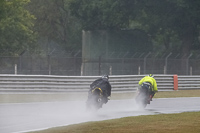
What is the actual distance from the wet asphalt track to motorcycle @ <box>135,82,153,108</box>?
244mm

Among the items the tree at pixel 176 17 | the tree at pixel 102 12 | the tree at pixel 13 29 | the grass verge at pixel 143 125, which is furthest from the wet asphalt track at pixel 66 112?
the tree at pixel 13 29

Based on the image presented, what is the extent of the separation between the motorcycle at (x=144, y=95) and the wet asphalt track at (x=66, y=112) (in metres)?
0.24

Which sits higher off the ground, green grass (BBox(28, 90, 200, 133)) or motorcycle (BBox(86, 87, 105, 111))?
motorcycle (BBox(86, 87, 105, 111))

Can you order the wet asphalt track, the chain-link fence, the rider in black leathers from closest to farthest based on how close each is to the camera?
the wet asphalt track, the rider in black leathers, the chain-link fence

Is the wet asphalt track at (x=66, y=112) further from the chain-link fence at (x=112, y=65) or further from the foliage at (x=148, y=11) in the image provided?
the foliage at (x=148, y=11)

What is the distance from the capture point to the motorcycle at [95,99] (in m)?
17.1

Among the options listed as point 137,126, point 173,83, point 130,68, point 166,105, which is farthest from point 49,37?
point 137,126

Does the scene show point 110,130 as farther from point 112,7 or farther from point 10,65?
point 112,7

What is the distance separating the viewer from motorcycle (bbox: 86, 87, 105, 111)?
1714 cm

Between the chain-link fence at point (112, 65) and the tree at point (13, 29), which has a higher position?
the tree at point (13, 29)

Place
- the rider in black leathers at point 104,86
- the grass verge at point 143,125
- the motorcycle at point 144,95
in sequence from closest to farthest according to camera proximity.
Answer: the grass verge at point 143,125, the rider in black leathers at point 104,86, the motorcycle at point 144,95

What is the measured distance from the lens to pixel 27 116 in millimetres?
15812

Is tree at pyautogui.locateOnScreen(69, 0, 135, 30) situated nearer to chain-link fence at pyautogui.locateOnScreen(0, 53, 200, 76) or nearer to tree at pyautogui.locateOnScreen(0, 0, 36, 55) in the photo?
tree at pyautogui.locateOnScreen(0, 0, 36, 55)

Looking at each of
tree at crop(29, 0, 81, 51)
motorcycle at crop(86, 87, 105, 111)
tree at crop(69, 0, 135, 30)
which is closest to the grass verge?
motorcycle at crop(86, 87, 105, 111)
